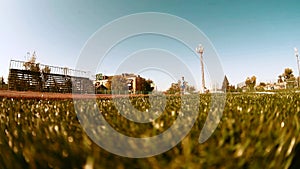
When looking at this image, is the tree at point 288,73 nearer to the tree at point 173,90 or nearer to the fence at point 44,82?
the tree at point 173,90

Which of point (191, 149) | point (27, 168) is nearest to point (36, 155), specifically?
point (27, 168)

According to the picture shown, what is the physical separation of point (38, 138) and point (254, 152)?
4.79 ft

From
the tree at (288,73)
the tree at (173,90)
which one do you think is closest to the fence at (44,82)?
the tree at (173,90)

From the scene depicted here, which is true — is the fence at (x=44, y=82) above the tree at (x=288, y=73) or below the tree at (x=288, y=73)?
below

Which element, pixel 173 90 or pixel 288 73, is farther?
pixel 288 73

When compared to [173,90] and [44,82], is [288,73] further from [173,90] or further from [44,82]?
[44,82]

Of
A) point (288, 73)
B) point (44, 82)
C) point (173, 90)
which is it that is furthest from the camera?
point (288, 73)

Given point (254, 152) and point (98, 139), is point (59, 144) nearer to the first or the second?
point (98, 139)

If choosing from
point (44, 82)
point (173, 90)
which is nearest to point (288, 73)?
point (173, 90)

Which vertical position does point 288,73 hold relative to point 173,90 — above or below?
above

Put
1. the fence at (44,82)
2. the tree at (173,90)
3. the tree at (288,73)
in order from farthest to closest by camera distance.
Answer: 1. the tree at (288,73)
2. the tree at (173,90)
3. the fence at (44,82)

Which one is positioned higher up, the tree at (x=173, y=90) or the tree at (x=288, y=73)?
the tree at (x=288, y=73)

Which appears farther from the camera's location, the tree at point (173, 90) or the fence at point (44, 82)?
the tree at point (173, 90)

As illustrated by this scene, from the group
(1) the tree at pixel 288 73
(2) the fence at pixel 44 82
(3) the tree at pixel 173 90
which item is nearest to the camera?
(2) the fence at pixel 44 82
